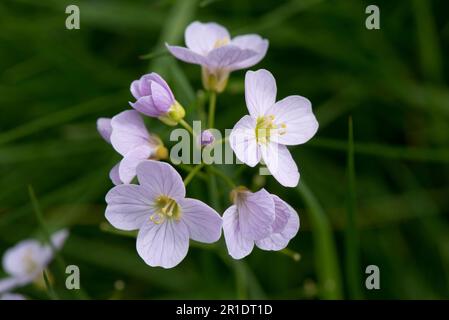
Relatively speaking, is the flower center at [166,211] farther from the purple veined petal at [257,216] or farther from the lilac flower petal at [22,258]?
the lilac flower petal at [22,258]

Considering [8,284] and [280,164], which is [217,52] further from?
[8,284]

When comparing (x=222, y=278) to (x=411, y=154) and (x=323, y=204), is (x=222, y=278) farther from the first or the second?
(x=411, y=154)

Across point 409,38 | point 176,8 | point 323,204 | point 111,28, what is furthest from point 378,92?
point 111,28

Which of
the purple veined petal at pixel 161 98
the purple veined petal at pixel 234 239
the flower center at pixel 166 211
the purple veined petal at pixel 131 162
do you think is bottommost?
the purple veined petal at pixel 234 239

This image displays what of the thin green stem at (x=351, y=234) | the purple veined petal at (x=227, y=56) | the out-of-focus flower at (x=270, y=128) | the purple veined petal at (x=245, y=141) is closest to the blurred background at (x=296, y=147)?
the thin green stem at (x=351, y=234)

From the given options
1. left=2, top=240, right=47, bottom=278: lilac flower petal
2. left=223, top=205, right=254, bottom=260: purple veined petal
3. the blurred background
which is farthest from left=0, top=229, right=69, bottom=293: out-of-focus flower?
left=223, top=205, right=254, bottom=260: purple veined petal

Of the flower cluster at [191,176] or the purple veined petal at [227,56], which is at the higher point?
the purple veined petal at [227,56]

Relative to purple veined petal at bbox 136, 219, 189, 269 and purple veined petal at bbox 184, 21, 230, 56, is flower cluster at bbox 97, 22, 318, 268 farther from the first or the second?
purple veined petal at bbox 184, 21, 230, 56

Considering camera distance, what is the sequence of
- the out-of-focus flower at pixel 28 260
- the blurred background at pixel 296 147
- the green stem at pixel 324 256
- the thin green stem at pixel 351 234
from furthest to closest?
the blurred background at pixel 296 147
the out-of-focus flower at pixel 28 260
the green stem at pixel 324 256
the thin green stem at pixel 351 234
